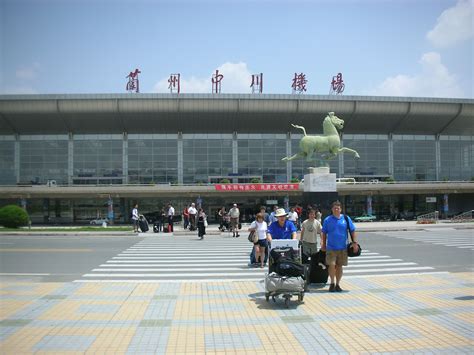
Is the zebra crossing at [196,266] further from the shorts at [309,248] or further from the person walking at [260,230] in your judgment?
the shorts at [309,248]

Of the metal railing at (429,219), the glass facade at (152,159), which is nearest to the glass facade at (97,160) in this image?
the glass facade at (152,159)

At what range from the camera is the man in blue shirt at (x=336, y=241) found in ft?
31.7

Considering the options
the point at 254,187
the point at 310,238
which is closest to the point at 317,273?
the point at 310,238

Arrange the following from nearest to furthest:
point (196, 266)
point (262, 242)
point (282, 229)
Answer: point (282, 229), point (262, 242), point (196, 266)

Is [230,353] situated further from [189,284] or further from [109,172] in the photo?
[109,172]

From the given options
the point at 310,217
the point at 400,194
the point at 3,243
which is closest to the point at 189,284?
the point at 310,217

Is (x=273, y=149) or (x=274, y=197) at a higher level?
(x=273, y=149)

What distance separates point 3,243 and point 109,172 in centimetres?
3120

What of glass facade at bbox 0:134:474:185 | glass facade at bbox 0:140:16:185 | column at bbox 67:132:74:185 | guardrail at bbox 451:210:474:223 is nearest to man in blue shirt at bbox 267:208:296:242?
guardrail at bbox 451:210:474:223

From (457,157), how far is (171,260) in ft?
172

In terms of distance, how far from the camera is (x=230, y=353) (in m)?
5.96

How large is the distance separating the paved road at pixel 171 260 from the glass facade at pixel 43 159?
3202cm

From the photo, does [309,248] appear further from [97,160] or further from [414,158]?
[414,158]

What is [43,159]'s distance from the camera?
51.9m
